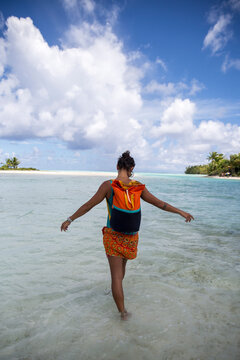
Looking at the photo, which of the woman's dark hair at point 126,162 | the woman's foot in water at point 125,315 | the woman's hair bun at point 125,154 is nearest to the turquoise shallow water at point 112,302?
the woman's foot in water at point 125,315

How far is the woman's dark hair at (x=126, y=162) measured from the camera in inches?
120

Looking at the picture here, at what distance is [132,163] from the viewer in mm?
3094

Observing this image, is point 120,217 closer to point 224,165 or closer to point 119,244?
point 119,244

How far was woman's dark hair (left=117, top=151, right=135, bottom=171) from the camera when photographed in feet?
9.97

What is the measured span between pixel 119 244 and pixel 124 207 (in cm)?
46

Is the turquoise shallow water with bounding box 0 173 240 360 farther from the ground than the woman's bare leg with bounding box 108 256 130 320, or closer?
closer

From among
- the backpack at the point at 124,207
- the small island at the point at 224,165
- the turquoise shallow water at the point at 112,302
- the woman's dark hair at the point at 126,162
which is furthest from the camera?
the small island at the point at 224,165

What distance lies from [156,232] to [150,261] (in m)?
2.82

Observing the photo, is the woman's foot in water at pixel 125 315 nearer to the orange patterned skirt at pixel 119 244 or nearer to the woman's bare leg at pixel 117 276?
the woman's bare leg at pixel 117 276

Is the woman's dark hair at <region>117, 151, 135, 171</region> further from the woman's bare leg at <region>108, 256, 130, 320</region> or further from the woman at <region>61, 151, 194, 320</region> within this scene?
the woman's bare leg at <region>108, 256, 130, 320</region>

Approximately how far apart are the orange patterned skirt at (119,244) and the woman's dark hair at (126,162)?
788 millimetres

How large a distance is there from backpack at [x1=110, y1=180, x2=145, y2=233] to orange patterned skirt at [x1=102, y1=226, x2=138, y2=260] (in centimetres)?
10

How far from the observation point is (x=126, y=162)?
9.98 ft

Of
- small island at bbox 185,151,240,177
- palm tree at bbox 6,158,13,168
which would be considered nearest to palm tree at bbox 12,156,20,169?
palm tree at bbox 6,158,13,168
